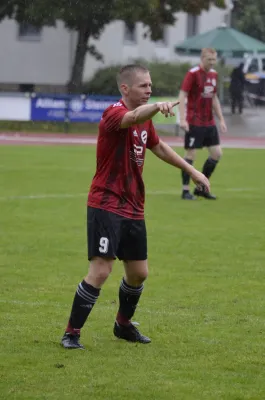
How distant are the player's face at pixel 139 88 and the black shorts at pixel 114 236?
769mm

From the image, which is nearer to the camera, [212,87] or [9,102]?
[212,87]

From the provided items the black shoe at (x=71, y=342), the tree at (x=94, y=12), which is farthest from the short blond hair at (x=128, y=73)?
the tree at (x=94, y=12)

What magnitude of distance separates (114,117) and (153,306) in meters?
2.44

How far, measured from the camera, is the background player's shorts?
17.0 meters

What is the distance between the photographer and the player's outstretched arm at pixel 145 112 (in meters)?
6.36

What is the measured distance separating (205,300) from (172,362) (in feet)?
7.39

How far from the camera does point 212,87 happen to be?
665 inches

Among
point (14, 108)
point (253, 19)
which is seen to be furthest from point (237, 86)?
point (253, 19)

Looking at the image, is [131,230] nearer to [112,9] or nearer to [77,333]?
[77,333]

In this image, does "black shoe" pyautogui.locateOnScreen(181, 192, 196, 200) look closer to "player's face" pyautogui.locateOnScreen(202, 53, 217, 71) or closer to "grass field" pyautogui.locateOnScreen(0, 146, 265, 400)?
"grass field" pyautogui.locateOnScreen(0, 146, 265, 400)

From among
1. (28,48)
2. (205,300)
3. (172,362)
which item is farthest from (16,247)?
(28,48)

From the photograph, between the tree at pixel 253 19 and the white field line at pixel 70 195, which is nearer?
the white field line at pixel 70 195

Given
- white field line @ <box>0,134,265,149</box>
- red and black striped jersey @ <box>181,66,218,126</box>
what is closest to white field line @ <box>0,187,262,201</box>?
red and black striped jersey @ <box>181,66,218,126</box>

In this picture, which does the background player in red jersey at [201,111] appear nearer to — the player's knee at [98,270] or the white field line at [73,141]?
the player's knee at [98,270]
